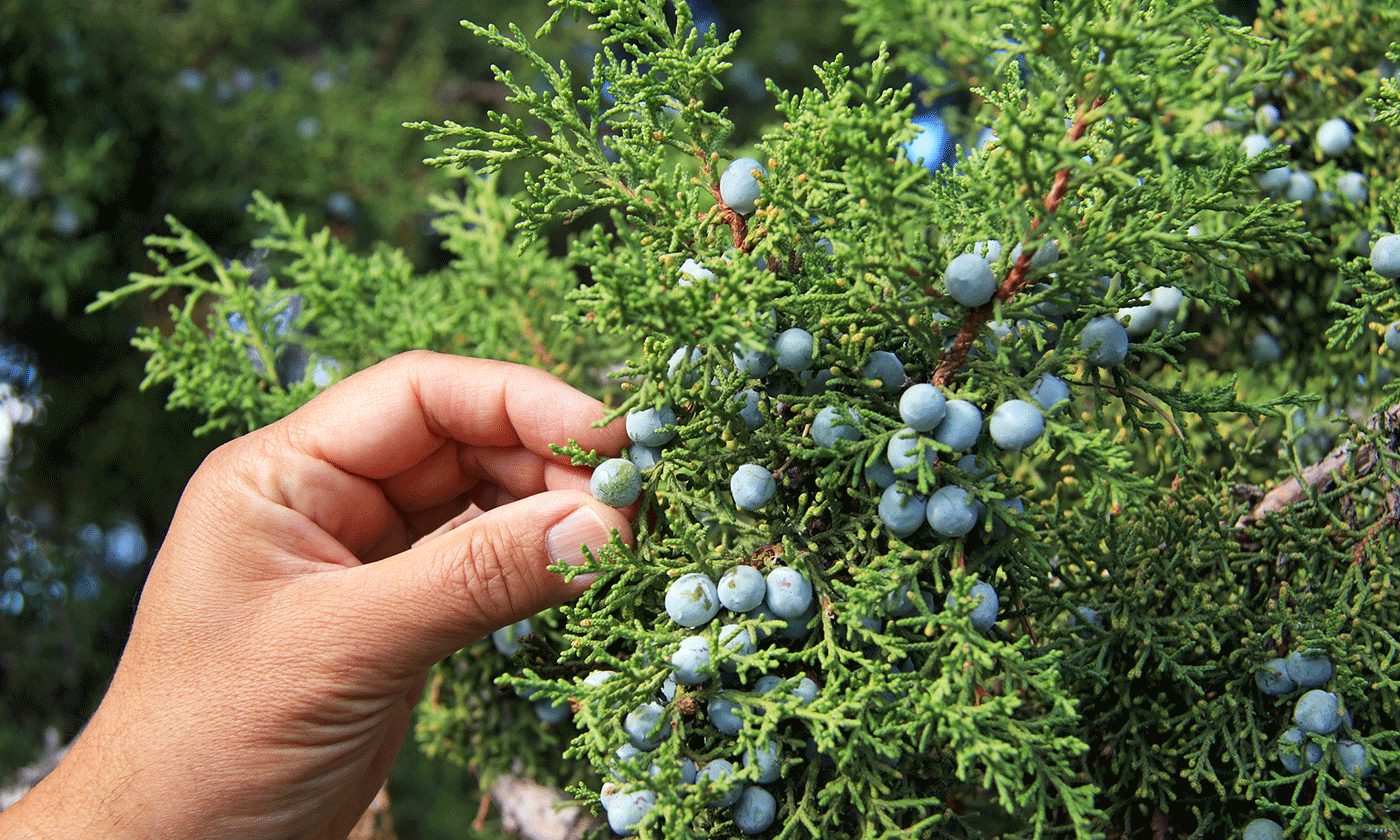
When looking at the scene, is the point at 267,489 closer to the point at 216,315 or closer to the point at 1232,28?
the point at 216,315

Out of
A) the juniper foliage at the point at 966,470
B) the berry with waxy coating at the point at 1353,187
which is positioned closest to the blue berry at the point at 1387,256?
the juniper foliage at the point at 966,470

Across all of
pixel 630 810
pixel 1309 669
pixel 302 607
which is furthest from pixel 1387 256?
pixel 302 607

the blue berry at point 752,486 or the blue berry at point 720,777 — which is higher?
the blue berry at point 752,486

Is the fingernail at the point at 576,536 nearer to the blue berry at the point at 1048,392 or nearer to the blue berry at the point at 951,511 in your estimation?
the blue berry at the point at 951,511

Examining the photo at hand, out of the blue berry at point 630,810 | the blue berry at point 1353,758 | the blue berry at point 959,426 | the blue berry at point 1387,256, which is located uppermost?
the blue berry at point 959,426

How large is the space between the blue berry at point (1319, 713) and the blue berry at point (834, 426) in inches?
28.5

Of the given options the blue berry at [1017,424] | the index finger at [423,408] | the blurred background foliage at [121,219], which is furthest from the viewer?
the blurred background foliage at [121,219]

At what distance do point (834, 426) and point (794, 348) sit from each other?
10 centimetres

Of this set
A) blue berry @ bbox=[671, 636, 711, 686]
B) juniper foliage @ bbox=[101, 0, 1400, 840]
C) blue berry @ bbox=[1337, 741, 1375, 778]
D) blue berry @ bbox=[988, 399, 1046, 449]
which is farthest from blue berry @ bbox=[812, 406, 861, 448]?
blue berry @ bbox=[1337, 741, 1375, 778]

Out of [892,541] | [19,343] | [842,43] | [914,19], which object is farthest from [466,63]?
[892,541]

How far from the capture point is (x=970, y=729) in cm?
89

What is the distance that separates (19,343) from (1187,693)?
3.36 metres

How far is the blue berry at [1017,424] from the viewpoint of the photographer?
2.98 feet

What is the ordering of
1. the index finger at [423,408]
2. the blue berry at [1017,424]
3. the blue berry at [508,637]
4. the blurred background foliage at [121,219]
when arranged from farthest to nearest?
the blurred background foliage at [121,219] → the blue berry at [508,637] → the index finger at [423,408] → the blue berry at [1017,424]
